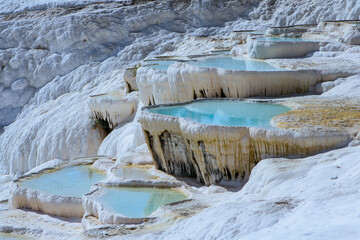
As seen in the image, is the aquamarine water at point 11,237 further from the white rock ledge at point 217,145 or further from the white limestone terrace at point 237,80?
the white limestone terrace at point 237,80

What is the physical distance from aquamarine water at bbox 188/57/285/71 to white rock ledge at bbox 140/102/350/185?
3752mm

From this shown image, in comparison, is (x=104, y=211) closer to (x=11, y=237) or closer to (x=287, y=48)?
(x=11, y=237)

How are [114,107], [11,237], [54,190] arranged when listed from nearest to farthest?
[11,237] < [54,190] < [114,107]

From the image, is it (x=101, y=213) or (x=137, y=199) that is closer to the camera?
(x=101, y=213)

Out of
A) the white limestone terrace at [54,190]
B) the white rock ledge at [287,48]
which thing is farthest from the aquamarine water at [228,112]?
the white rock ledge at [287,48]

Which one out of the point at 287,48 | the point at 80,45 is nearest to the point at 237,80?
the point at 287,48

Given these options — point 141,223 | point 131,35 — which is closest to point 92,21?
point 131,35

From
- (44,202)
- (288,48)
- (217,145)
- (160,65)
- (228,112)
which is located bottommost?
(44,202)

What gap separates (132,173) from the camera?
37.3ft

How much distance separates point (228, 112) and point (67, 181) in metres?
4.08

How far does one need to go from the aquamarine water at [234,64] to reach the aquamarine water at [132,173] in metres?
3.86

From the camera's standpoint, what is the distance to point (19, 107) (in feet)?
89.4

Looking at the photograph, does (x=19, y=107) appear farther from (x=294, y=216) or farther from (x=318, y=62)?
(x=294, y=216)

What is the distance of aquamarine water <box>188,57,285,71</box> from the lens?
13961 millimetres
